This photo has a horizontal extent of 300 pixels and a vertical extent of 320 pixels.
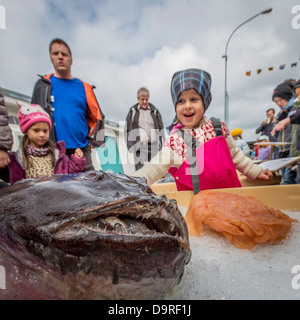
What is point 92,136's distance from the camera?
254 cm

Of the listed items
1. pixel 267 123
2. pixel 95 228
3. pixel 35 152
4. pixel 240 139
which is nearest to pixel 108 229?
pixel 95 228

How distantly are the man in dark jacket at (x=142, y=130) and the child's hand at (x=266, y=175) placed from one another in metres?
2.74

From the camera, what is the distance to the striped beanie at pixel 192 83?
1586mm

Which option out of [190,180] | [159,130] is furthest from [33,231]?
[159,130]

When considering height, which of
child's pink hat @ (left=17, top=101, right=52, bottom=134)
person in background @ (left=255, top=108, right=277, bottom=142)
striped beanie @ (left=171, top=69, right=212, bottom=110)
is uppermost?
person in background @ (left=255, top=108, right=277, bottom=142)

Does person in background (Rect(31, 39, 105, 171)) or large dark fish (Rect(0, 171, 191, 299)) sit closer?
large dark fish (Rect(0, 171, 191, 299))

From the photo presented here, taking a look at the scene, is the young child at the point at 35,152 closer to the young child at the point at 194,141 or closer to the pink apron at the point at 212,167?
the young child at the point at 194,141

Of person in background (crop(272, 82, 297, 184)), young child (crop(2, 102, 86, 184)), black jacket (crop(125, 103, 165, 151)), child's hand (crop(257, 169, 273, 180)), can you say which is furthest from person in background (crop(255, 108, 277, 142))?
young child (crop(2, 102, 86, 184))

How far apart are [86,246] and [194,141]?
1435mm

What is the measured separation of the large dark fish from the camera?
403mm

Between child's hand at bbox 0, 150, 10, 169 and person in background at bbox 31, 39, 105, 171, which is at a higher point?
person in background at bbox 31, 39, 105, 171

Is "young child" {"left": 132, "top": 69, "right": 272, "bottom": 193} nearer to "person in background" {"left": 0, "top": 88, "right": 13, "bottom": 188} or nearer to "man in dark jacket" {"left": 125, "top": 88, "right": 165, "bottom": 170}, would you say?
"person in background" {"left": 0, "top": 88, "right": 13, "bottom": 188}

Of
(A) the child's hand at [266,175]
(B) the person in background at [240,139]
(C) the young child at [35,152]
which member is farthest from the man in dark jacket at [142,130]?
(B) the person in background at [240,139]
